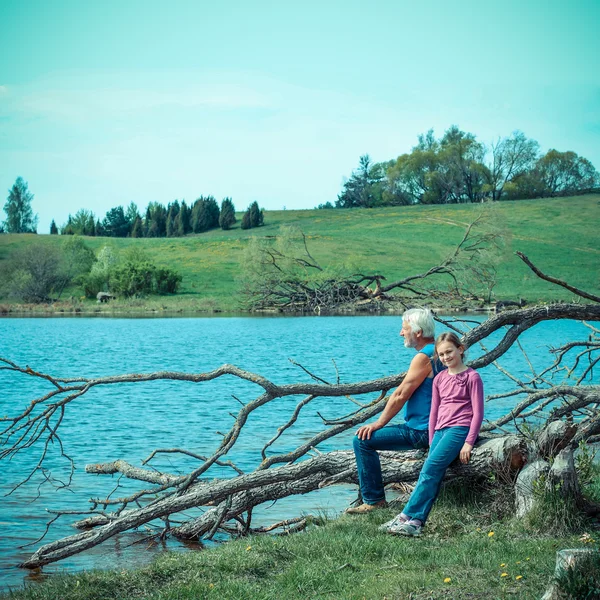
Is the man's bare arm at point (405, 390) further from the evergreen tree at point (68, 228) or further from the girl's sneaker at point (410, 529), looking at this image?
the evergreen tree at point (68, 228)

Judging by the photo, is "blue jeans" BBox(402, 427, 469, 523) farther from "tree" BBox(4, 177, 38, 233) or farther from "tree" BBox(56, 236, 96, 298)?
"tree" BBox(4, 177, 38, 233)

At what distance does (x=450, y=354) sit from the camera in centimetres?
589

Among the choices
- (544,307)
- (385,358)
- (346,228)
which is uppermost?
(346,228)

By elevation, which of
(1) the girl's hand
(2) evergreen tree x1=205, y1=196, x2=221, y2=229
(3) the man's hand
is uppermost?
(2) evergreen tree x1=205, y1=196, x2=221, y2=229

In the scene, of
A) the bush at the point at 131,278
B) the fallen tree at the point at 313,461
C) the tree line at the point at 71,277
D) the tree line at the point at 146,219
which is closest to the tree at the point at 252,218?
the tree line at the point at 146,219

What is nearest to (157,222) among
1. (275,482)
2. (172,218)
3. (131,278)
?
(172,218)

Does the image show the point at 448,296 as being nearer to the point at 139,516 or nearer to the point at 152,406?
the point at 152,406

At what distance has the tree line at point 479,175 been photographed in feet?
314

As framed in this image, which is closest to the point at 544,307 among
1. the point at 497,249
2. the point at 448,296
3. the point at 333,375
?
the point at 333,375

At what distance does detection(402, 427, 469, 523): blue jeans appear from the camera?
18.8 ft

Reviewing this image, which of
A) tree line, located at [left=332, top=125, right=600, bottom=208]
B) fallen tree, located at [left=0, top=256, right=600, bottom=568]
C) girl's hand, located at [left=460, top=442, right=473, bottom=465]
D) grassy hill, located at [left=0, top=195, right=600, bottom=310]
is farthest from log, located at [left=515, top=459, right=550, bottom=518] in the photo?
tree line, located at [left=332, top=125, right=600, bottom=208]

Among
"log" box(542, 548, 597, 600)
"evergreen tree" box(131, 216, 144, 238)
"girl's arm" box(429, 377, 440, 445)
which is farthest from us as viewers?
"evergreen tree" box(131, 216, 144, 238)

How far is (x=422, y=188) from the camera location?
104750 mm

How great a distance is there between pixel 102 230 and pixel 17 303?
5218 centimetres
